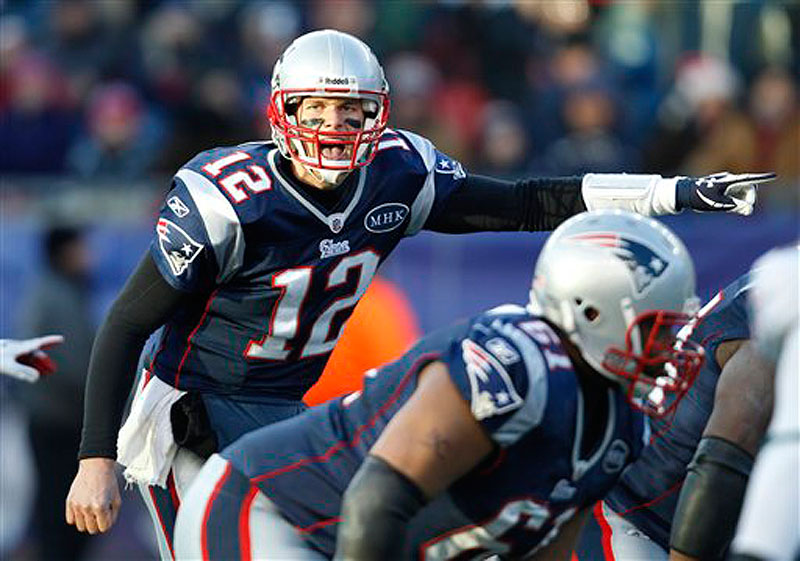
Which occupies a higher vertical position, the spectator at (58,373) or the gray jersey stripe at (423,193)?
the gray jersey stripe at (423,193)

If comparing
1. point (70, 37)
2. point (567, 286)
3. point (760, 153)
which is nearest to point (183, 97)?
point (70, 37)

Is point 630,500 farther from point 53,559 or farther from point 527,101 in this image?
point 527,101

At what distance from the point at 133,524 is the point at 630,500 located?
5008 mm

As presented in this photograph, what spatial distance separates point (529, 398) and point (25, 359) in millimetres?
2043

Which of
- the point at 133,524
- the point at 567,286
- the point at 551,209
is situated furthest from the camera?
the point at 133,524

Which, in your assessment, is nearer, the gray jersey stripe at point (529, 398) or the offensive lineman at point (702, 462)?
the gray jersey stripe at point (529, 398)

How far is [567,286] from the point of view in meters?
3.64

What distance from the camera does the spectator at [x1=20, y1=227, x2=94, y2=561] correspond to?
28.0 feet

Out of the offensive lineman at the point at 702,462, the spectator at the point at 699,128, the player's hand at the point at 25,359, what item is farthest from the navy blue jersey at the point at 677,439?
the spectator at the point at 699,128

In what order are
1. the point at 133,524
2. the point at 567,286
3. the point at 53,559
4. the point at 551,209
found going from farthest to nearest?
the point at 133,524
the point at 53,559
the point at 551,209
the point at 567,286

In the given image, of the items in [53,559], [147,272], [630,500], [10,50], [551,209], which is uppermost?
[10,50]

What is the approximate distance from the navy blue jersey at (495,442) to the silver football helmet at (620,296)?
73 millimetres

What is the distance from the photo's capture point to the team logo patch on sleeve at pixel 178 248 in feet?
14.8

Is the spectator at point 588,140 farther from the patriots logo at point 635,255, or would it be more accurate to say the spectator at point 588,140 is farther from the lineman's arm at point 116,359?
the patriots logo at point 635,255
